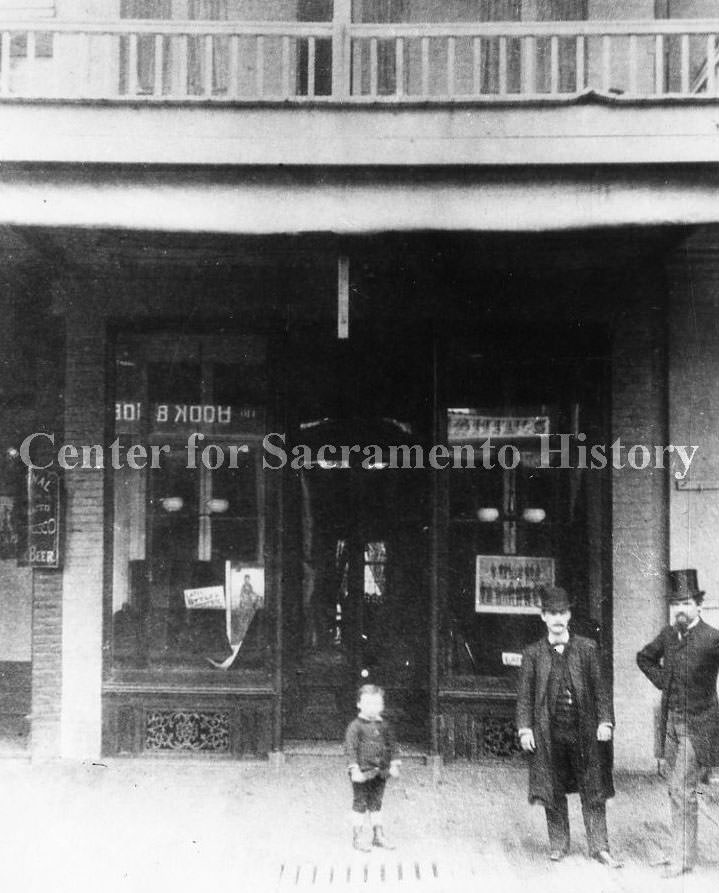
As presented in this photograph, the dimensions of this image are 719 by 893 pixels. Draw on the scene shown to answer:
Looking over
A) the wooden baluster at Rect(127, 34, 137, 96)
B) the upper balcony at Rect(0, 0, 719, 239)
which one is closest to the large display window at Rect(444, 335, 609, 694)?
the upper balcony at Rect(0, 0, 719, 239)

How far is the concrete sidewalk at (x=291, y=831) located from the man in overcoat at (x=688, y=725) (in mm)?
258

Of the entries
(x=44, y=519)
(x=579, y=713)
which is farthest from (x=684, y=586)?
(x=44, y=519)

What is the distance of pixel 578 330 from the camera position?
Result: 7176mm

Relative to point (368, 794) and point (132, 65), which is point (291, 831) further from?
point (132, 65)

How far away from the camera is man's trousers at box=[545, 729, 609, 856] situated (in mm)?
5203

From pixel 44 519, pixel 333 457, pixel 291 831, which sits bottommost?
pixel 291 831

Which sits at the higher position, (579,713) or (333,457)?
(333,457)

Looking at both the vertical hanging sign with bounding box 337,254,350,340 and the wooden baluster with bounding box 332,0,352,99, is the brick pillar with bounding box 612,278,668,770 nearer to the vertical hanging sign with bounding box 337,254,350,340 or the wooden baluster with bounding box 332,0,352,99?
the vertical hanging sign with bounding box 337,254,350,340

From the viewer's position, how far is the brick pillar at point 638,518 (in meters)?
6.98

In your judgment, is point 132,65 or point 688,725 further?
point 132,65

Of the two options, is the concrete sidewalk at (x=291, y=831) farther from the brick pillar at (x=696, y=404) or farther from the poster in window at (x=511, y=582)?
the brick pillar at (x=696, y=404)

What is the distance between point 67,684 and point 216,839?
234 cm

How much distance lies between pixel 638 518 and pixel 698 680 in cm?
208

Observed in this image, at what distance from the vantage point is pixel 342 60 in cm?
590
